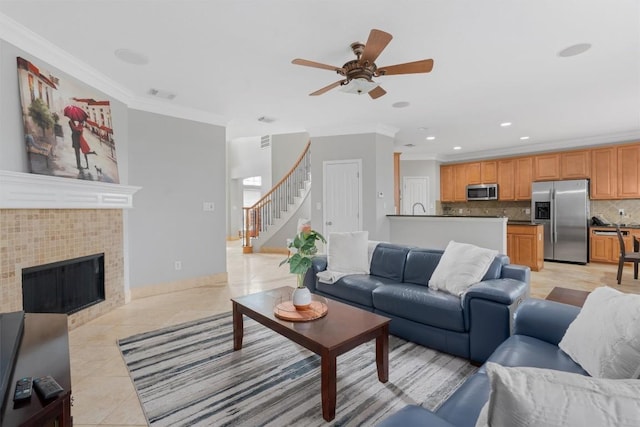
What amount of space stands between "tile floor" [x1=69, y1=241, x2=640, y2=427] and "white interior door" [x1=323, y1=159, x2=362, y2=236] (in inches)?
52.9

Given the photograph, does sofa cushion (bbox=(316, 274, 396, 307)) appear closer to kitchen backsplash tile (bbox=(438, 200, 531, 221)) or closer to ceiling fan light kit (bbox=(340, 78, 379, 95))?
ceiling fan light kit (bbox=(340, 78, 379, 95))

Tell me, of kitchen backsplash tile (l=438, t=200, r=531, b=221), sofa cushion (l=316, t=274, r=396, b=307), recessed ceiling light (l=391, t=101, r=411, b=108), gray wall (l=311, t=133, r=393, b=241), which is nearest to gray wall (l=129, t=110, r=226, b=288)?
gray wall (l=311, t=133, r=393, b=241)

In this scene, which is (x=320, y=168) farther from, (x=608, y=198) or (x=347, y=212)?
(x=608, y=198)

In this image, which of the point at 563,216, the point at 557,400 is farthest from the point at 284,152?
the point at 557,400

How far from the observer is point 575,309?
182cm

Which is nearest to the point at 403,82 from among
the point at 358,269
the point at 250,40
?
the point at 250,40

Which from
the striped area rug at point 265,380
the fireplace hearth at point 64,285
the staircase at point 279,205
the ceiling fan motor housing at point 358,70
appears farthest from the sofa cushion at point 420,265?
the staircase at point 279,205

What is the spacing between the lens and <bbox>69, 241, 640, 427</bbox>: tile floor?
1883 mm

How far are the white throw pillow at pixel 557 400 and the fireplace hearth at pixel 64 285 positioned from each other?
11.9 ft

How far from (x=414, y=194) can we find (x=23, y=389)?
8239 millimetres

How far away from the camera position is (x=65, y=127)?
3027mm

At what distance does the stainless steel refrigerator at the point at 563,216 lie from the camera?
6035 mm

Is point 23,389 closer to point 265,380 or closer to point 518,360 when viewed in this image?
point 265,380

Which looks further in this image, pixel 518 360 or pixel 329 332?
pixel 329 332
